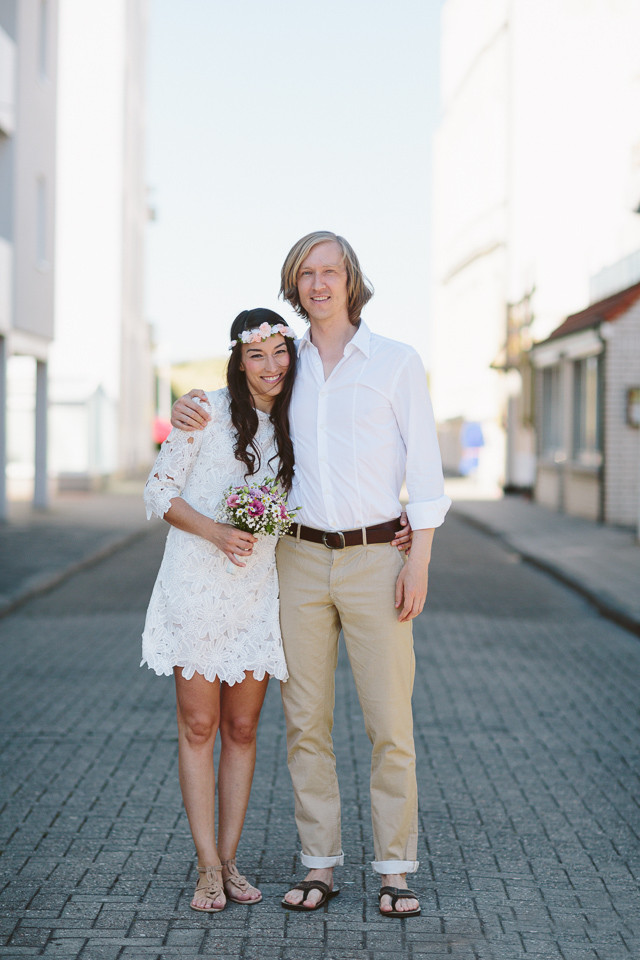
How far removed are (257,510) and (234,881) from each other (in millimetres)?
1267

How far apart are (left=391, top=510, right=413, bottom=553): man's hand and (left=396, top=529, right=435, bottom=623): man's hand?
3cm

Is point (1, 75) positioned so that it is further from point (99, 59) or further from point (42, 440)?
point (99, 59)

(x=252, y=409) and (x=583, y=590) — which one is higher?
(x=252, y=409)

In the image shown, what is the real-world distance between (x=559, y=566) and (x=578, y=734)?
803 centimetres

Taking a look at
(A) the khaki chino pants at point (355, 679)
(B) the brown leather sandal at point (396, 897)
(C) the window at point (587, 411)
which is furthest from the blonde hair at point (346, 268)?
(C) the window at point (587, 411)

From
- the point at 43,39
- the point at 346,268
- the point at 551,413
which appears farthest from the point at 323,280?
the point at 551,413

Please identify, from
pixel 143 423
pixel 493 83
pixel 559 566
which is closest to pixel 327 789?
pixel 559 566

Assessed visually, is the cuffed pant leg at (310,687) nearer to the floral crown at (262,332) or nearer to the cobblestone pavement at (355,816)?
the cobblestone pavement at (355,816)

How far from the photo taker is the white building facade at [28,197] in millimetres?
20375

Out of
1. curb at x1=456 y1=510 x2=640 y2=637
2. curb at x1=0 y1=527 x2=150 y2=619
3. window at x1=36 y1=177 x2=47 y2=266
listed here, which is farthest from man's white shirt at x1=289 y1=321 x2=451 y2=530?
window at x1=36 y1=177 x2=47 y2=266

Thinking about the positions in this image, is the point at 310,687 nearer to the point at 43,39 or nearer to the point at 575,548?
the point at 575,548

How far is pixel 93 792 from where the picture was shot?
5.24m

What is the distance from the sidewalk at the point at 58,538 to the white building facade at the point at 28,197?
1148 mm

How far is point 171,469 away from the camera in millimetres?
3873
